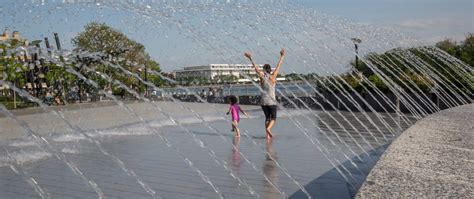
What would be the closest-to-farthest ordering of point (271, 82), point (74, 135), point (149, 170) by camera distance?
point (149, 170)
point (271, 82)
point (74, 135)

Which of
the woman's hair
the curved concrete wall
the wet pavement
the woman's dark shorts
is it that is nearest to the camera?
the curved concrete wall

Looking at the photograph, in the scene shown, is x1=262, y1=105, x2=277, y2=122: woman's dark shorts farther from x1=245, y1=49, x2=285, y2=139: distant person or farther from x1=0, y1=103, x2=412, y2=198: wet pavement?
x1=0, y1=103, x2=412, y2=198: wet pavement

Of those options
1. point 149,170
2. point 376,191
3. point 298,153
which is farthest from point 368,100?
point 376,191

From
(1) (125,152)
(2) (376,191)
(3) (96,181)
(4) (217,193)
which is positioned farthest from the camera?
(1) (125,152)

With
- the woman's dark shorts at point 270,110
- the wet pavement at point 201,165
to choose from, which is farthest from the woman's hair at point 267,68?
the wet pavement at point 201,165

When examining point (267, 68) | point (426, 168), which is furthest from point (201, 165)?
point (426, 168)

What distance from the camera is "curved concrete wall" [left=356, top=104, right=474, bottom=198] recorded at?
11.3ft

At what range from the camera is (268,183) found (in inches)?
250

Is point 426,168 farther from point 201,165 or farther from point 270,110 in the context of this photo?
point 270,110

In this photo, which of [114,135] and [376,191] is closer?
[376,191]

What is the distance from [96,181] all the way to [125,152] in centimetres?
293

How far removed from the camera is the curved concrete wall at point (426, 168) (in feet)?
11.3

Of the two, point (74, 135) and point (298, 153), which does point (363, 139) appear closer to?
point (298, 153)

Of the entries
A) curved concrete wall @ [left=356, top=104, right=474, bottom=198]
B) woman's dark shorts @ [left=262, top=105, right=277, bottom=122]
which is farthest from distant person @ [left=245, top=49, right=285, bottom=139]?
curved concrete wall @ [left=356, top=104, right=474, bottom=198]
